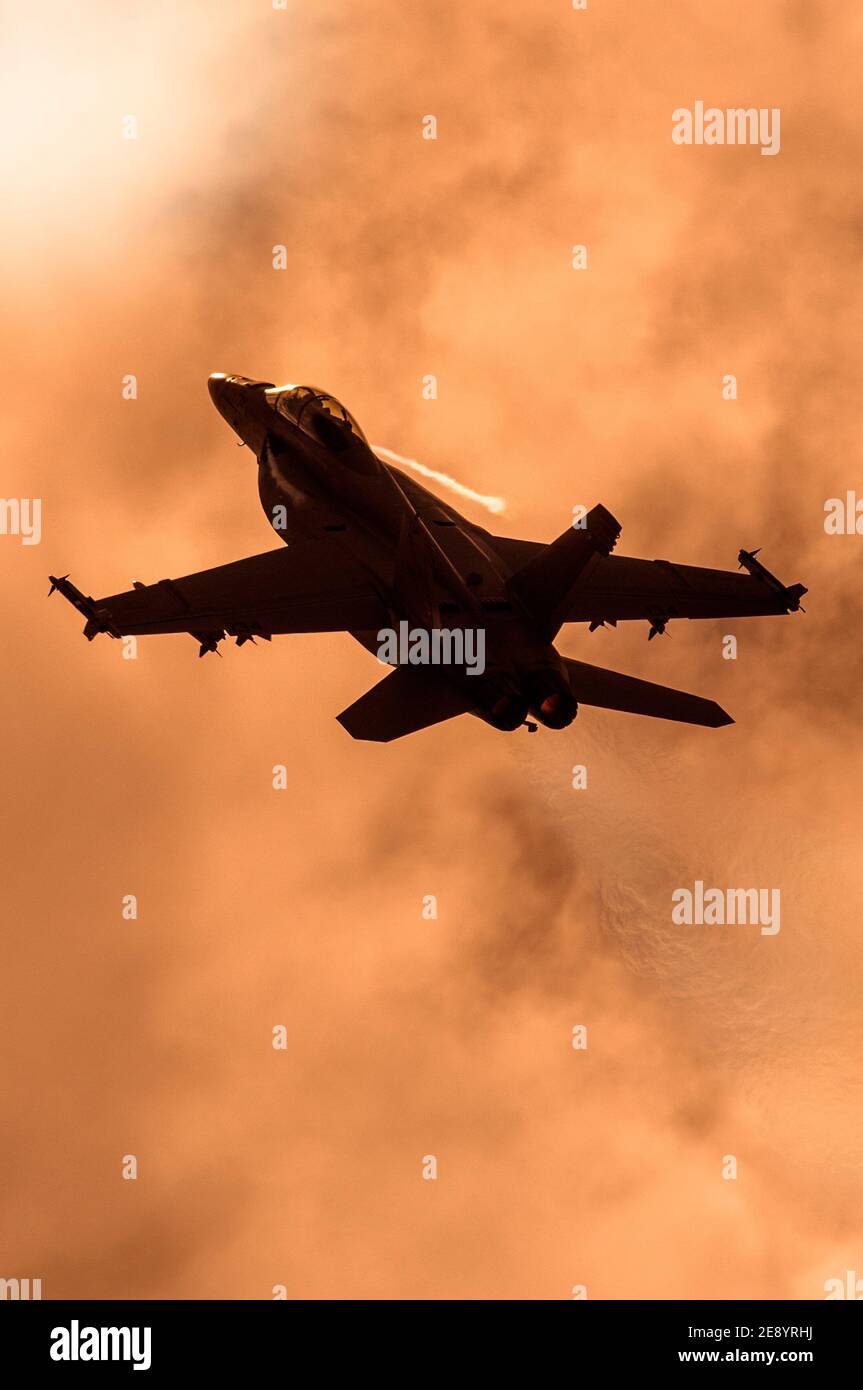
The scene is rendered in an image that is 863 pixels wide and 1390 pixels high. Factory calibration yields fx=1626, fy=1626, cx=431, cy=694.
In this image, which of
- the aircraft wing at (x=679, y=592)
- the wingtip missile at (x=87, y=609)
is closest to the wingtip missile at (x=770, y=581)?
the aircraft wing at (x=679, y=592)

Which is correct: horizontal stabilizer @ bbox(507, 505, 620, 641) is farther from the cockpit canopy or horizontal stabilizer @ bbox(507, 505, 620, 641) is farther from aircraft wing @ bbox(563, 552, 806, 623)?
the cockpit canopy

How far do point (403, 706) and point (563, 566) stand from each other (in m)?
4.96

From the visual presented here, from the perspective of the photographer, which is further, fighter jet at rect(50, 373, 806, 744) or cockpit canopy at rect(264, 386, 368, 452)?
cockpit canopy at rect(264, 386, 368, 452)

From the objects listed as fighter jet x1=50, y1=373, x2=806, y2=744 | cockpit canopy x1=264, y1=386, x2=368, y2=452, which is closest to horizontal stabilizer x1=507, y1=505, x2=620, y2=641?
fighter jet x1=50, y1=373, x2=806, y2=744

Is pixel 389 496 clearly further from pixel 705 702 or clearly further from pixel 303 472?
pixel 705 702

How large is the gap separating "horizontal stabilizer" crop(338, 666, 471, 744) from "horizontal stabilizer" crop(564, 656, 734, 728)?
2.91 m

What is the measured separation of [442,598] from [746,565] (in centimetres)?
929

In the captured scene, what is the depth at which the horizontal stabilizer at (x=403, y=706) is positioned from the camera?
3394cm

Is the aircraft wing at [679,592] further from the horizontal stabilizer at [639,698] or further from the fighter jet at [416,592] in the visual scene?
the horizontal stabilizer at [639,698]

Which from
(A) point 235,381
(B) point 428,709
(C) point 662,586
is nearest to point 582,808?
(C) point 662,586

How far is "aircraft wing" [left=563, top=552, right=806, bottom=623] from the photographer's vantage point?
4041cm

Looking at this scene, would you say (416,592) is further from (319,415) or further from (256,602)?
(319,415)

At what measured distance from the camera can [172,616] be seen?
36219 mm

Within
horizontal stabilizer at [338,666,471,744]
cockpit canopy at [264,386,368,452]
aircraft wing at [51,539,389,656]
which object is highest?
cockpit canopy at [264,386,368,452]
